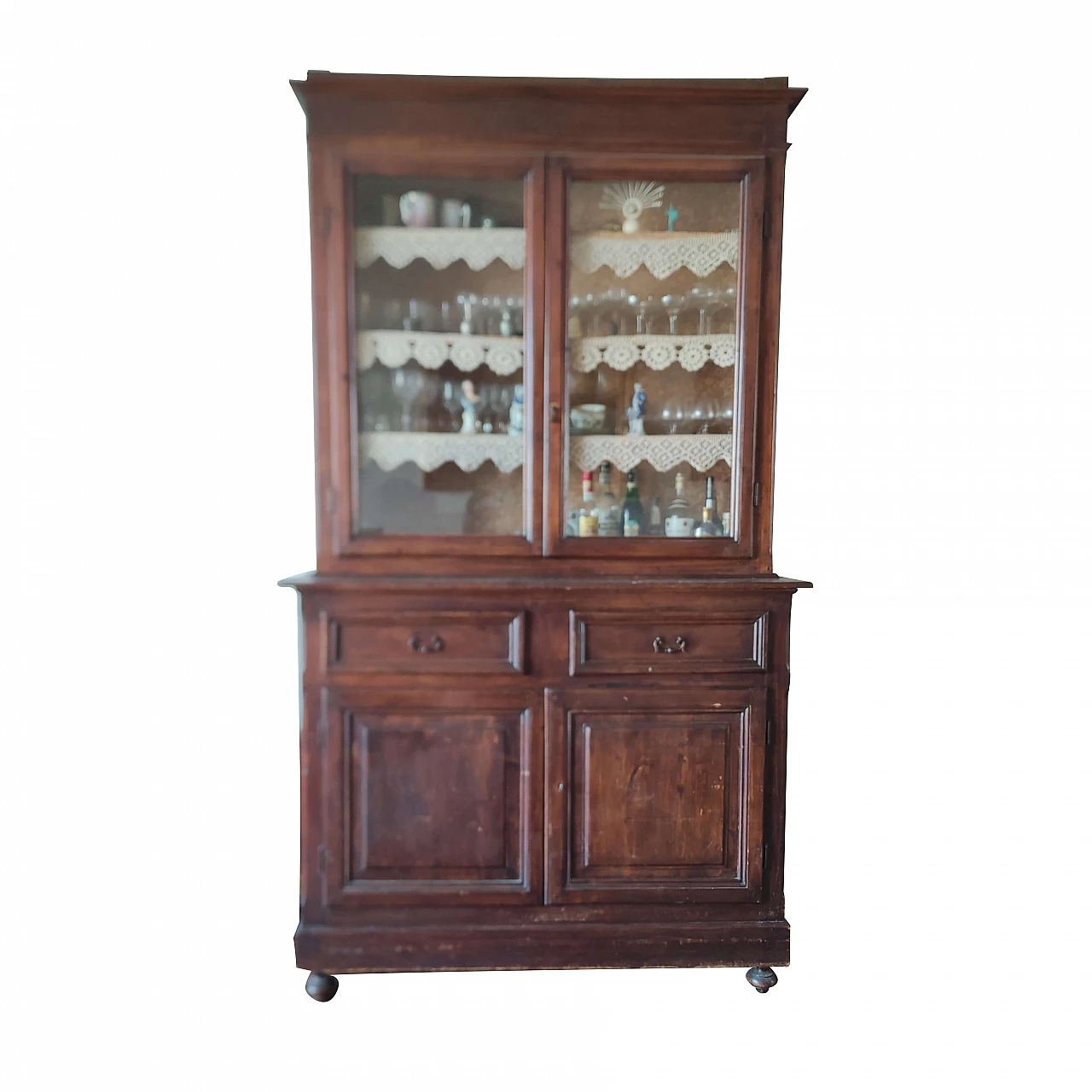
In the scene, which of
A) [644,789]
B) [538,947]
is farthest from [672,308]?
[538,947]

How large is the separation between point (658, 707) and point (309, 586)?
105 cm

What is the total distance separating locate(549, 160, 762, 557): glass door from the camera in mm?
2020

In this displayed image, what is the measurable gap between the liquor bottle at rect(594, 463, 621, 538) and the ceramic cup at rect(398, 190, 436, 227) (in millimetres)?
893

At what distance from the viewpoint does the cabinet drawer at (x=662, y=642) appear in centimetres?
202

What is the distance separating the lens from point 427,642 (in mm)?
2004

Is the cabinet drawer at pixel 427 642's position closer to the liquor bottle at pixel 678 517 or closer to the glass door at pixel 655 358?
the glass door at pixel 655 358

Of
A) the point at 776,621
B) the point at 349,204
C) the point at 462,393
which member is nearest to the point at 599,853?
the point at 776,621

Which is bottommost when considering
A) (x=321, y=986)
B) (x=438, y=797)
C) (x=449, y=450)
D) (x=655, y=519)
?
(x=321, y=986)

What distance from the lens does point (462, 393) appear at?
2156 millimetres

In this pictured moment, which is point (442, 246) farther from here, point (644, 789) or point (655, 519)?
point (644, 789)

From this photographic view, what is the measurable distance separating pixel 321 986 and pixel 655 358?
205cm

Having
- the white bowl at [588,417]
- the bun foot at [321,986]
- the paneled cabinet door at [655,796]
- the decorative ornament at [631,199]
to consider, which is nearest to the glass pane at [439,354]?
the white bowl at [588,417]

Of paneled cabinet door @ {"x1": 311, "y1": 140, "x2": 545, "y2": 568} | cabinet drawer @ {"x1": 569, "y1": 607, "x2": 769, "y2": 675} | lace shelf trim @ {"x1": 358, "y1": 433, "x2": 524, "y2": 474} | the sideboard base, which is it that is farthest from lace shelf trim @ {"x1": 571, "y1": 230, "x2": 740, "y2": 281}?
the sideboard base

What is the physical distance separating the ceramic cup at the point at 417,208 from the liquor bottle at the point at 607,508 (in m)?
0.89
